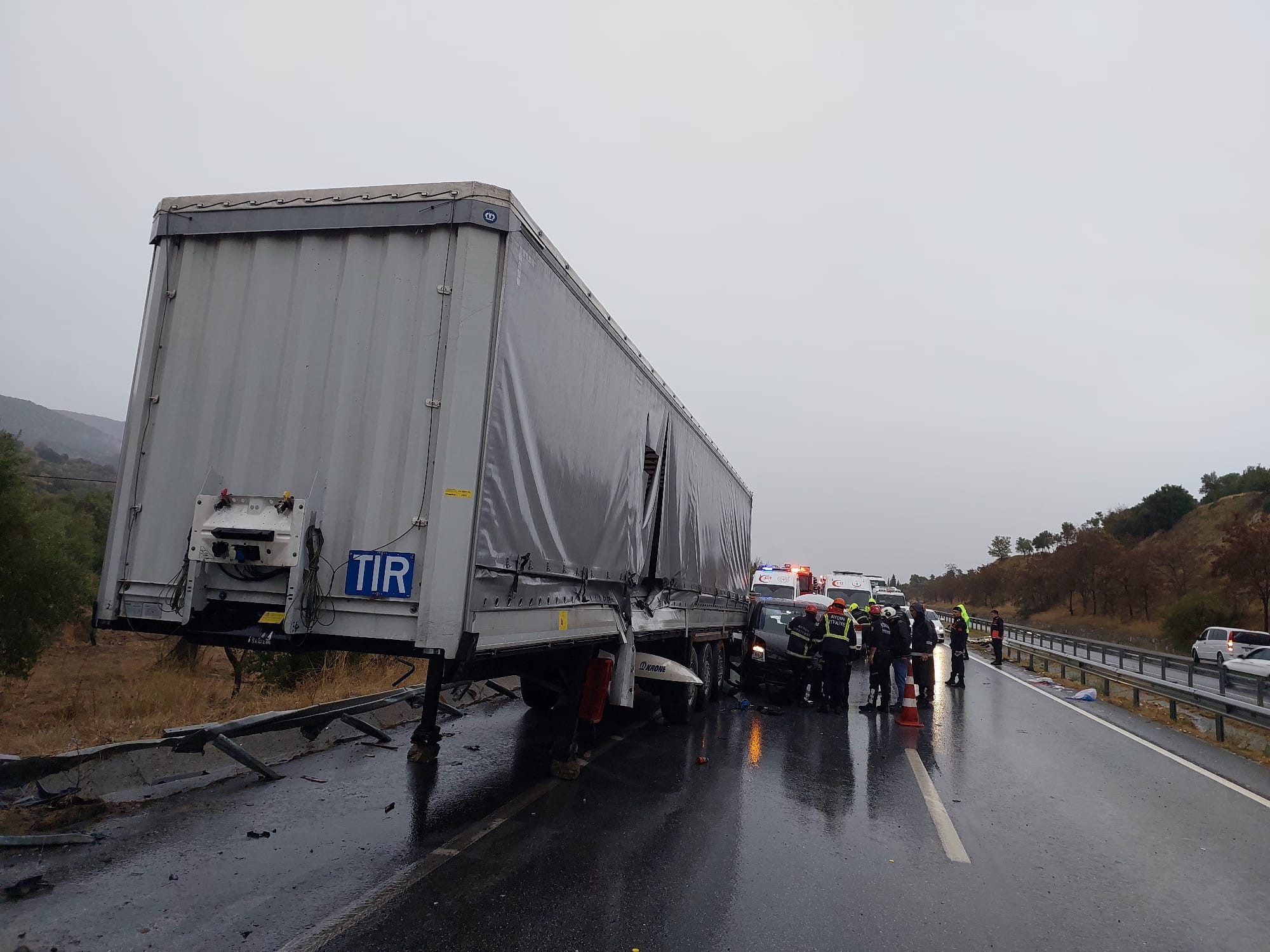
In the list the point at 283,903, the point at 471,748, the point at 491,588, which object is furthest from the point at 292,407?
the point at 471,748

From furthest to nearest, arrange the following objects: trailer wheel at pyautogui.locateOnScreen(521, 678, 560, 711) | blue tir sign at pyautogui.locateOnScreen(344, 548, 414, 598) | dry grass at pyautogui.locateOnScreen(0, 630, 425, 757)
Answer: trailer wheel at pyautogui.locateOnScreen(521, 678, 560, 711) → dry grass at pyautogui.locateOnScreen(0, 630, 425, 757) → blue tir sign at pyautogui.locateOnScreen(344, 548, 414, 598)

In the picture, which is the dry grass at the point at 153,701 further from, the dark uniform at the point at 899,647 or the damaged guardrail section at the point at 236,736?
the dark uniform at the point at 899,647

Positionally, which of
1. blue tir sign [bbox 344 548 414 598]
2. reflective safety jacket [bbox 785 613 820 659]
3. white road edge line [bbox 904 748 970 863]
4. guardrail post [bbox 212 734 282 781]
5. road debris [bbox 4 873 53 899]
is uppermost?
blue tir sign [bbox 344 548 414 598]

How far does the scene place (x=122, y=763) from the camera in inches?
232

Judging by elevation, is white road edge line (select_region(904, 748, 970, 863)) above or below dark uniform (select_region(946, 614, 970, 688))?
below

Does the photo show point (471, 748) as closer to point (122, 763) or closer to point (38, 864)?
point (122, 763)

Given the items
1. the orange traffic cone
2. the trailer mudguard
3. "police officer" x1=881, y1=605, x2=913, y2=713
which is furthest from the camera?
"police officer" x1=881, y1=605, x2=913, y2=713

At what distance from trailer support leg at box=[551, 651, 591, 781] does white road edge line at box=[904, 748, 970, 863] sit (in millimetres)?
3125

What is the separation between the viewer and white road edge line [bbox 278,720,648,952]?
3838 millimetres

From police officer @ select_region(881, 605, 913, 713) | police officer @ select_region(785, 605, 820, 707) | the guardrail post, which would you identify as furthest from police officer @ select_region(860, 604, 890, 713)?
the guardrail post

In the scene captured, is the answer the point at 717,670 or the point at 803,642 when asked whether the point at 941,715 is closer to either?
the point at 803,642

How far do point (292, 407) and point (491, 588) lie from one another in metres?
1.72

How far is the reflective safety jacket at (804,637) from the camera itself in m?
13.2

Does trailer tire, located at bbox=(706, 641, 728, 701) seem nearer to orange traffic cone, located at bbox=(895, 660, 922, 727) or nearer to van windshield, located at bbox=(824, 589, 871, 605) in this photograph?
orange traffic cone, located at bbox=(895, 660, 922, 727)
